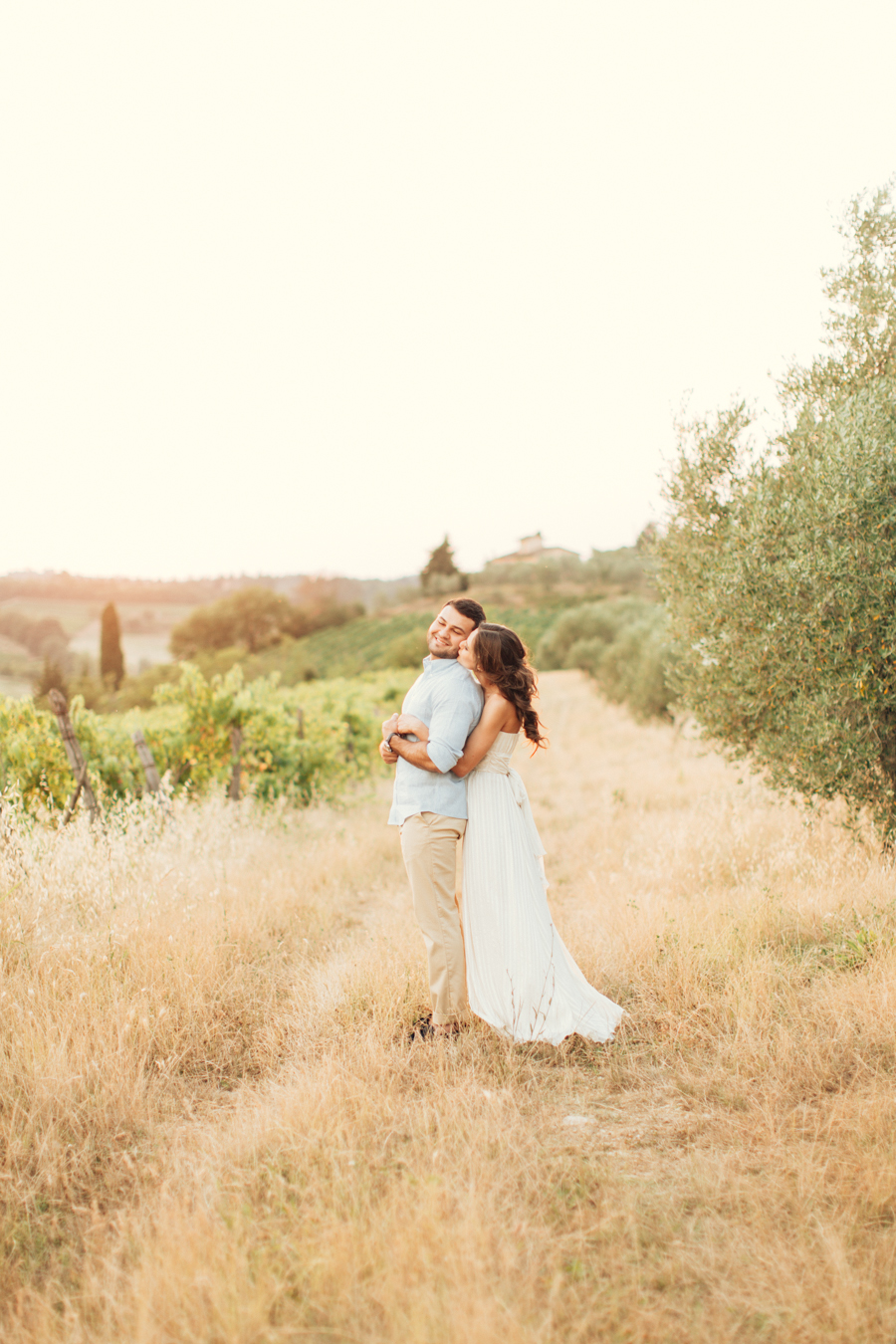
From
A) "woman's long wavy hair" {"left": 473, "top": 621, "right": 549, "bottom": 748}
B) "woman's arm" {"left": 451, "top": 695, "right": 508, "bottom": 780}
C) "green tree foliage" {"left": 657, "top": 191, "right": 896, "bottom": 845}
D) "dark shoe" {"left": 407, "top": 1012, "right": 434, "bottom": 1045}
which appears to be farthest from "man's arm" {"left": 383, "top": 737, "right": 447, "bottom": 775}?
Answer: "green tree foliage" {"left": 657, "top": 191, "right": 896, "bottom": 845}

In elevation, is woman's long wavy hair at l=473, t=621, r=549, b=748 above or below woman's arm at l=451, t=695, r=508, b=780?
above

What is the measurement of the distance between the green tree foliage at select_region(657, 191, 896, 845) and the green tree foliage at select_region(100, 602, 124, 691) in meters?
49.8

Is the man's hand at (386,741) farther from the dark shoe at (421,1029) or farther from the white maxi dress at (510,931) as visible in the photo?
the dark shoe at (421,1029)

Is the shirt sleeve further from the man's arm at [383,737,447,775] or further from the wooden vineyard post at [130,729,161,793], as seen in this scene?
the wooden vineyard post at [130,729,161,793]

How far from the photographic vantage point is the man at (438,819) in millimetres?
4359

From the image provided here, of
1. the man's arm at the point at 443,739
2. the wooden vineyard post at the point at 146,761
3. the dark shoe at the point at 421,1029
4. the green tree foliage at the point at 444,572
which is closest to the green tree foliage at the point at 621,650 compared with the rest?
the man's arm at the point at 443,739

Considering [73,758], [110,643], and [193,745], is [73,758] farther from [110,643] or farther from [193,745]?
[110,643]

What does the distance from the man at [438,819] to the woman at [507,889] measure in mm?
86

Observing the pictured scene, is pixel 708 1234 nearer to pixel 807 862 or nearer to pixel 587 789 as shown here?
pixel 807 862

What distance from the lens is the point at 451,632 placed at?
14.8 feet

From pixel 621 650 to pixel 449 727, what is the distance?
83.3 ft

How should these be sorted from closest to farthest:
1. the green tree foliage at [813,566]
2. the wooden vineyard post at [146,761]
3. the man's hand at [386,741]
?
the man's hand at [386,741], the green tree foliage at [813,566], the wooden vineyard post at [146,761]

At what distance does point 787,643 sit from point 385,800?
8.15 m

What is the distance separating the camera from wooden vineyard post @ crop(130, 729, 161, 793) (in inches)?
336
